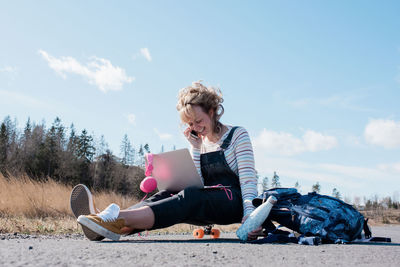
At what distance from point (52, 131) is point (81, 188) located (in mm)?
52459

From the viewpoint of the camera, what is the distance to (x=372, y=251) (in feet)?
7.58

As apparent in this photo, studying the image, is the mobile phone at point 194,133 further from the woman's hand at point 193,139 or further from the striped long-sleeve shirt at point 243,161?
the striped long-sleeve shirt at point 243,161

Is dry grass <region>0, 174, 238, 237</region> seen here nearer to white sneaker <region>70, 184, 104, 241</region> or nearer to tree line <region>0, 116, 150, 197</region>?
white sneaker <region>70, 184, 104, 241</region>

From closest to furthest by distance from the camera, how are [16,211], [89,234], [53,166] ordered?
[89,234], [16,211], [53,166]

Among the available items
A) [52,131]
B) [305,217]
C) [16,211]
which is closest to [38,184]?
[16,211]

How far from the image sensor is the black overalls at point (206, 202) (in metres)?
2.66

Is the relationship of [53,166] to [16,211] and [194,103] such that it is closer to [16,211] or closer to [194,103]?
[16,211]

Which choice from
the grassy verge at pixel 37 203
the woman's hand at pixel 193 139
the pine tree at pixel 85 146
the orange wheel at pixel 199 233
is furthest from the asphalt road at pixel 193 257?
the pine tree at pixel 85 146

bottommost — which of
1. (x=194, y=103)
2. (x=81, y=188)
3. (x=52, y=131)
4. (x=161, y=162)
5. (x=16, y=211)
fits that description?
(x=16, y=211)

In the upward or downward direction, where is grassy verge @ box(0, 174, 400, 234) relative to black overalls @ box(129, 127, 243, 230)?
downward

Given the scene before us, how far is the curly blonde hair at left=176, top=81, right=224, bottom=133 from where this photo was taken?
329cm

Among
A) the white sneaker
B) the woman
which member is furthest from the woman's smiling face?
the white sneaker

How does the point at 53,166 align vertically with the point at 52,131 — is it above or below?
below

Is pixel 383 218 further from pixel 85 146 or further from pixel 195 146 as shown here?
pixel 85 146
